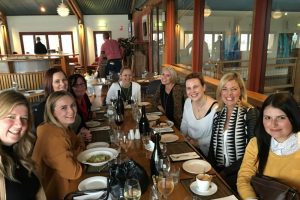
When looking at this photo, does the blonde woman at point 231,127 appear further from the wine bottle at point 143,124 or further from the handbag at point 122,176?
the handbag at point 122,176

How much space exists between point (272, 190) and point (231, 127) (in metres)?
0.76

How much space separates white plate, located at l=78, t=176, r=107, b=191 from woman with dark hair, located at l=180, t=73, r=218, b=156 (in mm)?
1061

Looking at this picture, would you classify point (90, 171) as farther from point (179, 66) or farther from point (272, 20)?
point (179, 66)

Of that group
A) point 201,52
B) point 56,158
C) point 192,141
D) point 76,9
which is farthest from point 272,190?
point 76,9

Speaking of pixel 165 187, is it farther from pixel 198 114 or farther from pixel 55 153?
pixel 198 114

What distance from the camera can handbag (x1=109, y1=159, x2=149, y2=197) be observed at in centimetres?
115

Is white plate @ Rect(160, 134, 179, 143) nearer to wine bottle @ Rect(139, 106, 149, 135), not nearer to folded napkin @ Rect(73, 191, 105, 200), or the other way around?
wine bottle @ Rect(139, 106, 149, 135)

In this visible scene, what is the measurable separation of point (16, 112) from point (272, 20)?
2570 millimetres

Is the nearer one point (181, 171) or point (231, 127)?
point (181, 171)

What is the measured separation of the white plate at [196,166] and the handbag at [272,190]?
0.28m

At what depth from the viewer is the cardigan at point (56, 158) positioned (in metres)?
→ 1.44

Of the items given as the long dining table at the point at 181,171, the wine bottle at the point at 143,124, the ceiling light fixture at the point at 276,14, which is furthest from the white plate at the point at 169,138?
the ceiling light fixture at the point at 276,14

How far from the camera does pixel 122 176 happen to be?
1189 mm

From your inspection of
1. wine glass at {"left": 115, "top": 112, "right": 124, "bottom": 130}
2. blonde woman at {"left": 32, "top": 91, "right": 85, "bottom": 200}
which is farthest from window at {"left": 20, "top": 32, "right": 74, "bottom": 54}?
blonde woman at {"left": 32, "top": 91, "right": 85, "bottom": 200}
